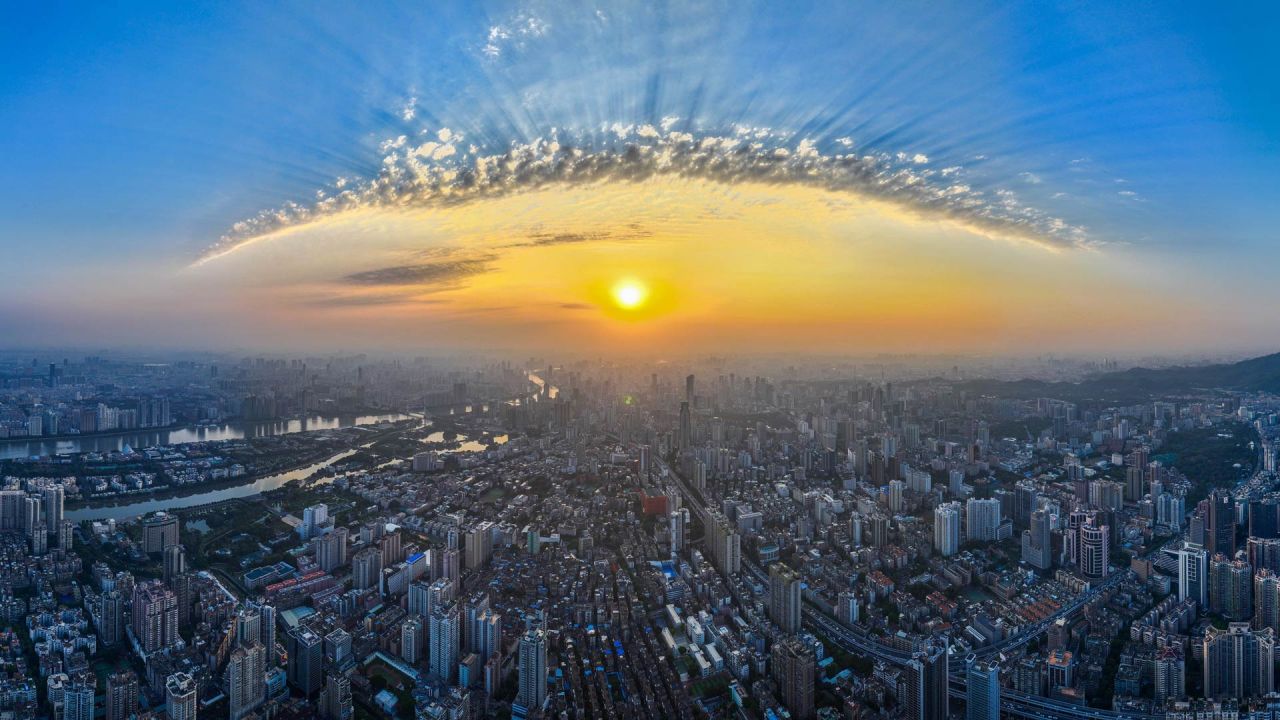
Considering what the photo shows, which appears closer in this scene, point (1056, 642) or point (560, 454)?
point (1056, 642)

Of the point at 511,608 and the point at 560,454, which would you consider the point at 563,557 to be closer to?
the point at 511,608

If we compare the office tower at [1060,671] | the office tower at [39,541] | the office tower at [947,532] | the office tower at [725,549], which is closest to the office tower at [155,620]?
the office tower at [39,541]

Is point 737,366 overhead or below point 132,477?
overhead

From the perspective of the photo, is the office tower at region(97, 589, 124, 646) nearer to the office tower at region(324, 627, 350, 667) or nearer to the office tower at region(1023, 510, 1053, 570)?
the office tower at region(324, 627, 350, 667)

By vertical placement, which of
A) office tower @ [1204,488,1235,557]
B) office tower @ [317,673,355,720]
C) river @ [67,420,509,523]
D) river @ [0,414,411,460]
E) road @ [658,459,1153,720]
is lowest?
road @ [658,459,1153,720]

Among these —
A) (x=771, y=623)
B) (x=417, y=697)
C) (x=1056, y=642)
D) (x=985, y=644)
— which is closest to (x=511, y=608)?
(x=417, y=697)

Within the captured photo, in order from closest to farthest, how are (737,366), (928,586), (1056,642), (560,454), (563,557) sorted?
(1056,642) < (928,586) < (563,557) < (560,454) < (737,366)

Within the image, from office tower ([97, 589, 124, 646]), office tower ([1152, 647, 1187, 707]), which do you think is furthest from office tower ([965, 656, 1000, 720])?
office tower ([97, 589, 124, 646])
